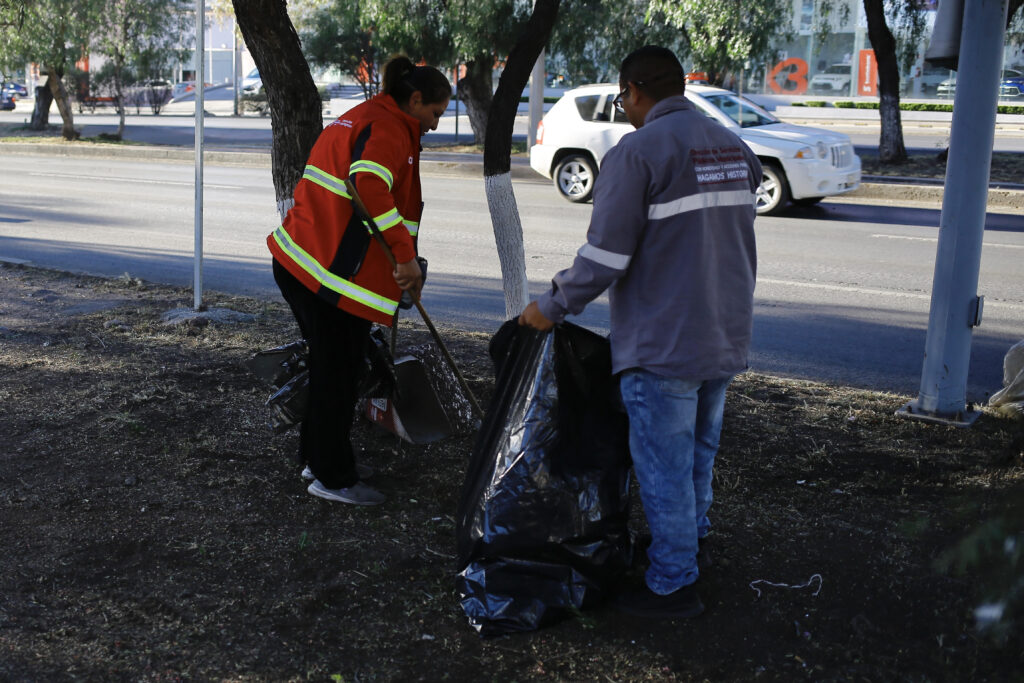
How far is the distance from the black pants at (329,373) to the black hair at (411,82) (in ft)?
2.45

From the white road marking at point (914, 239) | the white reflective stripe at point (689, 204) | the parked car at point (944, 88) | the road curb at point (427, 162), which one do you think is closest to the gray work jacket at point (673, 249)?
the white reflective stripe at point (689, 204)

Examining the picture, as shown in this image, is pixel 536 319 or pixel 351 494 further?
pixel 351 494

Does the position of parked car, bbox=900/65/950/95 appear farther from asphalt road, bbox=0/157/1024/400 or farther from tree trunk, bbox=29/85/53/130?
tree trunk, bbox=29/85/53/130

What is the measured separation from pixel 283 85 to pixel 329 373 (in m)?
2.35

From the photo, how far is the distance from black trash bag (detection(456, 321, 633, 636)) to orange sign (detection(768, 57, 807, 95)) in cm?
3920

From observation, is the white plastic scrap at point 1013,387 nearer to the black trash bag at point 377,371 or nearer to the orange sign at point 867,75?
the black trash bag at point 377,371

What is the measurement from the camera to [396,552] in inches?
137

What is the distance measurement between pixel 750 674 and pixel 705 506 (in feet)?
2.01

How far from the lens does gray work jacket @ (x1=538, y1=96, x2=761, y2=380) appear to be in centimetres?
271

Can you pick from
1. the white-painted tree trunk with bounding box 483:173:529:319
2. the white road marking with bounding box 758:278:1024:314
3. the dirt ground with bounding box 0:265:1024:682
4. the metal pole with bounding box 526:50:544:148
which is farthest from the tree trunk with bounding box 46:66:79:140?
the white-painted tree trunk with bounding box 483:173:529:319

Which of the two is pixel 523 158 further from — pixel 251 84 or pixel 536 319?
pixel 251 84

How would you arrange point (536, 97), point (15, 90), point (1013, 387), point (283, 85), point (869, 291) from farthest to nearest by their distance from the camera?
point (15, 90)
point (536, 97)
point (869, 291)
point (283, 85)
point (1013, 387)

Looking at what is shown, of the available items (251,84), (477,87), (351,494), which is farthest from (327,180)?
(251,84)

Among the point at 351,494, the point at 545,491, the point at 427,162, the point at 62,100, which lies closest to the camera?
the point at 545,491
